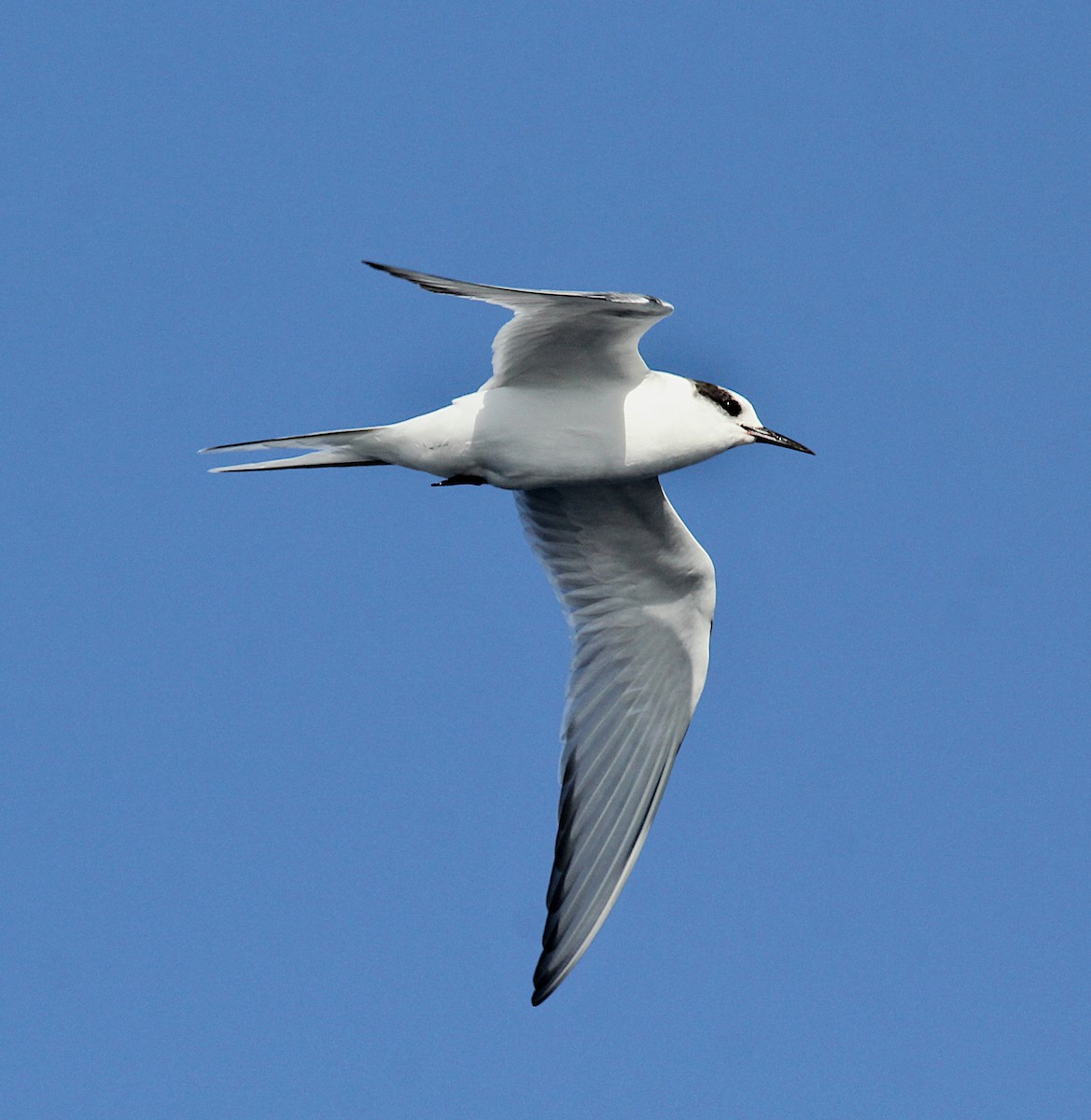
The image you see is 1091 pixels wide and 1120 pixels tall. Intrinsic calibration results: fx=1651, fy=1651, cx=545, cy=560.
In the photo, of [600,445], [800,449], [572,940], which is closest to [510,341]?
[600,445]

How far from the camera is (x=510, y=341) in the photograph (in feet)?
30.7

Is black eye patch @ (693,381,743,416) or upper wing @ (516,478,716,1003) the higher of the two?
black eye patch @ (693,381,743,416)

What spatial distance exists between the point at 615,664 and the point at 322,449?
2.83 m

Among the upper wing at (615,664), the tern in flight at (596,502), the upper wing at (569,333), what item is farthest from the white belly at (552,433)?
the upper wing at (615,664)

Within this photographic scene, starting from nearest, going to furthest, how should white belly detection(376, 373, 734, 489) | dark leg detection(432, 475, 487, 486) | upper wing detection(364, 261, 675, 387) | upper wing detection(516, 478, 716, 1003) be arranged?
upper wing detection(364, 261, 675, 387)
white belly detection(376, 373, 734, 489)
dark leg detection(432, 475, 487, 486)
upper wing detection(516, 478, 716, 1003)

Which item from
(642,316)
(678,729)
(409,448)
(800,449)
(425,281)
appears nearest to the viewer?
(425,281)

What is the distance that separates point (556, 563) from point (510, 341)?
7.92 ft

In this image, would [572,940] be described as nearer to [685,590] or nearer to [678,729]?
[678,729]

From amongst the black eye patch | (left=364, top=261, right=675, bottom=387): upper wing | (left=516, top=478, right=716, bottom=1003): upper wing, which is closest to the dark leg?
(left=364, top=261, right=675, bottom=387): upper wing

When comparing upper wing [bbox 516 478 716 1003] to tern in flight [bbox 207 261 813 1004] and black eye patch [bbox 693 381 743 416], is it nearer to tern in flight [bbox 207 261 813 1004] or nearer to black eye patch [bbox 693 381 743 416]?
tern in flight [bbox 207 261 813 1004]

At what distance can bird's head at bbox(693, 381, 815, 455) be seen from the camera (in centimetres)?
986

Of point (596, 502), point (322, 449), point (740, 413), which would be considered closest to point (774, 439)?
point (740, 413)

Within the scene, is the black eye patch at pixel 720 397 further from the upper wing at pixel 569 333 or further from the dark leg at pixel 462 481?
the dark leg at pixel 462 481

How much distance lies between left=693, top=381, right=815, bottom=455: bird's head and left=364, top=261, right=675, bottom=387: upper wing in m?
0.45
